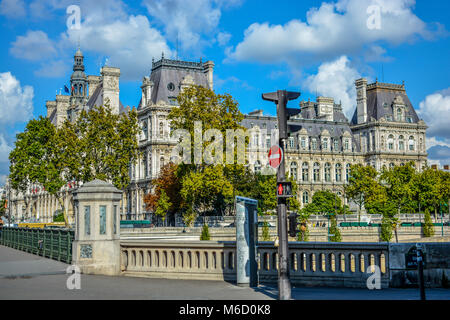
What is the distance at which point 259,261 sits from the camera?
17906mm

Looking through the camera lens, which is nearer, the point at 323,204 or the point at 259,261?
the point at 259,261

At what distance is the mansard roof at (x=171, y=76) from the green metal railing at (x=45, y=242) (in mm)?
43242

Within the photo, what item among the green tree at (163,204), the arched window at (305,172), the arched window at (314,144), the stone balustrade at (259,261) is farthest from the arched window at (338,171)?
the stone balustrade at (259,261)

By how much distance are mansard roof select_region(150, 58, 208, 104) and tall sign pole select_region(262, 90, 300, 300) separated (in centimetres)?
6774

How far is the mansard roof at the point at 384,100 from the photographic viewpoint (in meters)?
100

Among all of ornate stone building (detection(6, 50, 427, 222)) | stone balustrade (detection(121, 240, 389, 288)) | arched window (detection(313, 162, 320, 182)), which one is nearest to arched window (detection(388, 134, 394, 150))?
ornate stone building (detection(6, 50, 427, 222))

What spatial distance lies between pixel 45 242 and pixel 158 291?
1428cm

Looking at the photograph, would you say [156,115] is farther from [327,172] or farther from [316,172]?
[327,172]

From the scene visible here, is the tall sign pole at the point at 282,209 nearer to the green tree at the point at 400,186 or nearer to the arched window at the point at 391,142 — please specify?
the green tree at the point at 400,186

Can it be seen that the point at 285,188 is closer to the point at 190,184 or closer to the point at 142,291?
the point at 142,291

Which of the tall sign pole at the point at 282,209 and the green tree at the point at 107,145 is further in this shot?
the green tree at the point at 107,145

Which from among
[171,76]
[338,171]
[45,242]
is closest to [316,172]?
[338,171]

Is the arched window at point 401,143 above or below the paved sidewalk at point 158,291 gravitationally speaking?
above

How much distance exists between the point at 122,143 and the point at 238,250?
45.4m
